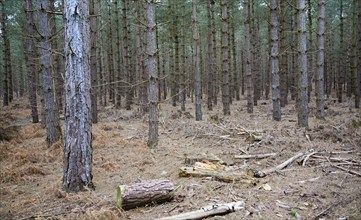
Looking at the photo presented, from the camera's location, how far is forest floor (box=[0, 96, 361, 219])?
5121 mm

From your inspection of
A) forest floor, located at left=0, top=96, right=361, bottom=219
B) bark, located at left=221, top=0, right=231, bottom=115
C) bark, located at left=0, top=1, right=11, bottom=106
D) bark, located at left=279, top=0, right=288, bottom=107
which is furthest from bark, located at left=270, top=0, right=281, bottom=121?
bark, located at left=0, top=1, right=11, bottom=106

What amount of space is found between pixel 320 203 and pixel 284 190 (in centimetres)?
67

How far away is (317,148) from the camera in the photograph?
843 cm

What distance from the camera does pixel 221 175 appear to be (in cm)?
634

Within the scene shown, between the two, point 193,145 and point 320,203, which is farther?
point 193,145

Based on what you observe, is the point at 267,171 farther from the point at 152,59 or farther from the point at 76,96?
the point at 152,59

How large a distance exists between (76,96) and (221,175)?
10.6 feet

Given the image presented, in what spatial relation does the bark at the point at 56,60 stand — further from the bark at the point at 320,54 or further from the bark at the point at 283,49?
the bark at the point at 283,49

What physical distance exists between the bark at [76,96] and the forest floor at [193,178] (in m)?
0.50

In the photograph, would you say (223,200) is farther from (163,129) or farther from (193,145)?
(163,129)

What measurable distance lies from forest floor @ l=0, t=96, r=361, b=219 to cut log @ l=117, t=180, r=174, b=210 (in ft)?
0.38

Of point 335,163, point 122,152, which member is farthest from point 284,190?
point 122,152

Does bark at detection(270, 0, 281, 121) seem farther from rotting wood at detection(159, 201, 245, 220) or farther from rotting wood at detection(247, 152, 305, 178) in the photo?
rotting wood at detection(159, 201, 245, 220)


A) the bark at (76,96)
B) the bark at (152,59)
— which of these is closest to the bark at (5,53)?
the bark at (152,59)
